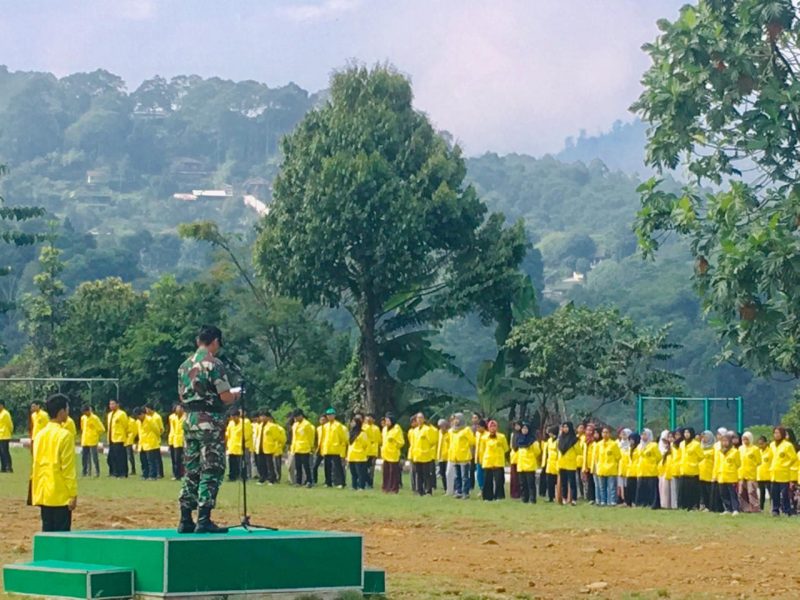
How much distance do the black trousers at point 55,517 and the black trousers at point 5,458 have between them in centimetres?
2256

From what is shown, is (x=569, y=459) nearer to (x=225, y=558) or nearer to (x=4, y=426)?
(x=4, y=426)

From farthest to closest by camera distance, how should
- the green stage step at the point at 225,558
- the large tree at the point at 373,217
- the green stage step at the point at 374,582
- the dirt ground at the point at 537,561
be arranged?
the large tree at the point at 373,217
the dirt ground at the point at 537,561
the green stage step at the point at 374,582
the green stage step at the point at 225,558

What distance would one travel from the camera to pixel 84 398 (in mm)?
54469

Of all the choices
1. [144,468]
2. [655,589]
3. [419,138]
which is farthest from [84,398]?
[655,589]

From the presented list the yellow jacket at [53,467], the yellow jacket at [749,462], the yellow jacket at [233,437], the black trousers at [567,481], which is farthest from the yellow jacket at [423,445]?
the yellow jacket at [53,467]

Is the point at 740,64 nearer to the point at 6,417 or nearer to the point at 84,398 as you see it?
the point at 6,417

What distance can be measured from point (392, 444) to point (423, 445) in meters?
0.99

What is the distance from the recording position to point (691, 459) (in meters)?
29.9

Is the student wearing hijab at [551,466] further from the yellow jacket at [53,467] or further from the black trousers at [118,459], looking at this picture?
the yellow jacket at [53,467]

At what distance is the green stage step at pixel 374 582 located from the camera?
14.2 meters

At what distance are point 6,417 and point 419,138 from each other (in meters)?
15.9

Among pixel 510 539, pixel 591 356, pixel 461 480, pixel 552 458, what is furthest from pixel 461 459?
pixel 510 539

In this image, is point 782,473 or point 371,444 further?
point 371,444

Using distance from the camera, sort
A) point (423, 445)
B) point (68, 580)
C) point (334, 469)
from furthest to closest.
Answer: point (334, 469) < point (423, 445) < point (68, 580)
